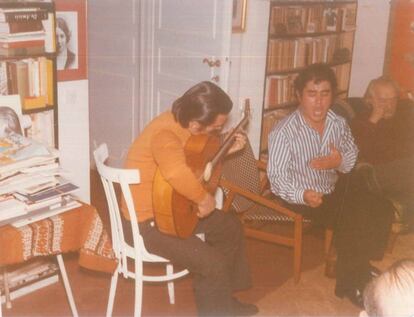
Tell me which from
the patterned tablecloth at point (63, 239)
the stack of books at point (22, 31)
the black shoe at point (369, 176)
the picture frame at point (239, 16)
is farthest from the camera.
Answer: the picture frame at point (239, 16)

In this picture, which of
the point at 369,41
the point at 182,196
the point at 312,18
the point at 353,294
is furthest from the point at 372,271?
the point at 369,41

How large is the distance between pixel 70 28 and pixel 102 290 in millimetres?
1340

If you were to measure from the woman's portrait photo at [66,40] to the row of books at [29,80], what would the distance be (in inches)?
9.6

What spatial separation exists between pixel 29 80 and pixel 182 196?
0.93 meters

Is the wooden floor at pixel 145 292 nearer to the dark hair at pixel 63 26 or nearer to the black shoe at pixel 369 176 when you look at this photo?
the black shoe at pixel 369 176

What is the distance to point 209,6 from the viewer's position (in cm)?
370

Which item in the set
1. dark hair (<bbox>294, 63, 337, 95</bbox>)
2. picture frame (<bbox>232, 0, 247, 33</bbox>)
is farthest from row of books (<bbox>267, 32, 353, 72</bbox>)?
dark hair (<bbox>294, 63, 337, 95</bbox>)

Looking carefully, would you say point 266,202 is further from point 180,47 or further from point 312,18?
point 312,18

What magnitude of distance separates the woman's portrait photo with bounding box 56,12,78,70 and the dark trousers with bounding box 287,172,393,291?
1492 mm

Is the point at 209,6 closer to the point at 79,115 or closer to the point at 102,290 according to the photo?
the point at 79,115

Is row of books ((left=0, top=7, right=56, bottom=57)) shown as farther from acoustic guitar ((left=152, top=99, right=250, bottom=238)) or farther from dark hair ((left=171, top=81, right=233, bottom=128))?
acoustic guitar ((left=152, top=99, right=250, bottom=238))

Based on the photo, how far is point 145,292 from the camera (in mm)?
3115

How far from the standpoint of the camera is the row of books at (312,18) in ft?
14.2

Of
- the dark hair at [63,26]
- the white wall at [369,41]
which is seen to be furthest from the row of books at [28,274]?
the white wall at [369,41]
